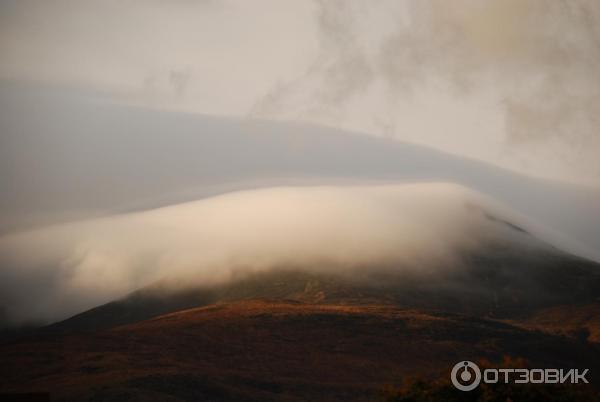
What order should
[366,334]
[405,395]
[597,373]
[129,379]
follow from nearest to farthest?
[405,395]
[129,379]
[597,373]
[366,334]

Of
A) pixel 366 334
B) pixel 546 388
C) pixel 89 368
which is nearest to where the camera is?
pixel 546 388

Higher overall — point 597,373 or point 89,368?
point 89,368

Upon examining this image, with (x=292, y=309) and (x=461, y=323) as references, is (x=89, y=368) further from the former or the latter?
(x=461, y=323)

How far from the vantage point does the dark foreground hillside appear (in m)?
127

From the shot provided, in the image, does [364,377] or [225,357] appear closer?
[364,377]

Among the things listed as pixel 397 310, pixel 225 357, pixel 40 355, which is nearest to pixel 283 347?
pixel 225 357

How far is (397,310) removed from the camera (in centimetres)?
18625

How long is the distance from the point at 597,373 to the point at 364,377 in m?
48.6

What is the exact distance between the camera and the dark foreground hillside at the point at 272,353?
127125 millimetres

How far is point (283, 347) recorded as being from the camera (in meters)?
160

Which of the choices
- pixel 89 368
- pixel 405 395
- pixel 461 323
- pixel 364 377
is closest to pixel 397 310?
pixel 461 323

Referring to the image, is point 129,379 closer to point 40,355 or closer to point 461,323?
point 40,355

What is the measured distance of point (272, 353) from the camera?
155875mm

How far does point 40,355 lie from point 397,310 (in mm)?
83703
